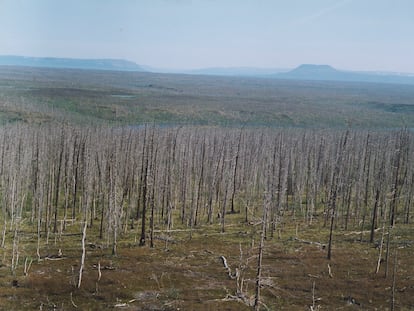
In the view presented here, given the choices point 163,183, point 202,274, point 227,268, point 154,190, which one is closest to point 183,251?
point 154,190

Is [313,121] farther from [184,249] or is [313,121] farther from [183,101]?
[184,249]

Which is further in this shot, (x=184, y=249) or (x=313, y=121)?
(x=313, y=121)

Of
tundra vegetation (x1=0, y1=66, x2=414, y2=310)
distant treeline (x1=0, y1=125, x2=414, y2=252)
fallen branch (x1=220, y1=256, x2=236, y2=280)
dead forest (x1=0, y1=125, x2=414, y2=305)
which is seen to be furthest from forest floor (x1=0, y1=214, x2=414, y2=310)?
distant treeline (x1=0, y1=125, x2=414, y2=252)

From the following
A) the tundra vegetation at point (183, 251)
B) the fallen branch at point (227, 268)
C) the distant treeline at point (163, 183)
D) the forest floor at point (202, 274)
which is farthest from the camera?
the distant treeline at point (163, 183)

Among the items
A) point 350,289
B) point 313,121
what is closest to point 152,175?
point 350,289

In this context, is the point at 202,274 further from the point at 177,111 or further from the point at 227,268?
the point at 177,111

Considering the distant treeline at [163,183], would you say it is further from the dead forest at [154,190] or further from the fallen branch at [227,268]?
the fallen branch at [227,268]

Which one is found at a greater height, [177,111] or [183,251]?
[177,111]

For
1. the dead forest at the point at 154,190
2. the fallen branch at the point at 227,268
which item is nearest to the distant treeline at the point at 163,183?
the dead forest at the point at 154,190
